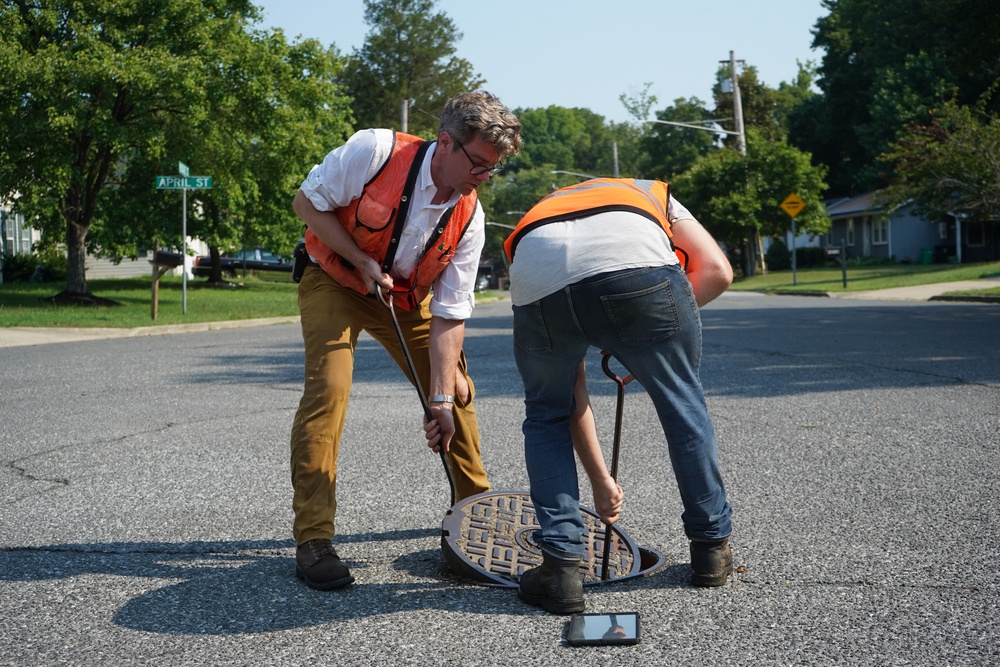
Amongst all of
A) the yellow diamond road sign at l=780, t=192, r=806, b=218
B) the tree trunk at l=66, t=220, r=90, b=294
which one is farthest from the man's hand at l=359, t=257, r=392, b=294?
the yellow diamond road sign at l=780, t=192, r=806, b=218

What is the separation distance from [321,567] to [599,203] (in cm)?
151

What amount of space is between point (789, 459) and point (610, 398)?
8.64 feet

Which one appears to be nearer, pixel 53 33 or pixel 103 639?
pixel 103 639

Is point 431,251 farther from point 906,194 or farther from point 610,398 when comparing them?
point 906,194

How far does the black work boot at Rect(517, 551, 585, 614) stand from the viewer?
3.28 metres

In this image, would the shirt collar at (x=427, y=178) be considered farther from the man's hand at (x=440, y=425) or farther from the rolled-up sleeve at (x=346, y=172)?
the man's hand at (x=440, y=425)

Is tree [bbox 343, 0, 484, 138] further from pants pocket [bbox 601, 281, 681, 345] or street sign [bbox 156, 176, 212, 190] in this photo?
pants pocket [bbox 601, 281, 681, 345]

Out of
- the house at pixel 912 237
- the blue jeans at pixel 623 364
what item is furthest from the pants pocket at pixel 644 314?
the house at pixel 912 237

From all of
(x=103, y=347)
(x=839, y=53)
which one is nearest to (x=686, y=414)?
(x=103, y=347)

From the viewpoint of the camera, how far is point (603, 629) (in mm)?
3094

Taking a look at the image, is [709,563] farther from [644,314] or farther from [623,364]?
[644,314]

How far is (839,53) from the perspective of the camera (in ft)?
221

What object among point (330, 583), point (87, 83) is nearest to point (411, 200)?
point (330, 583)

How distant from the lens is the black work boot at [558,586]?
10.8ft
